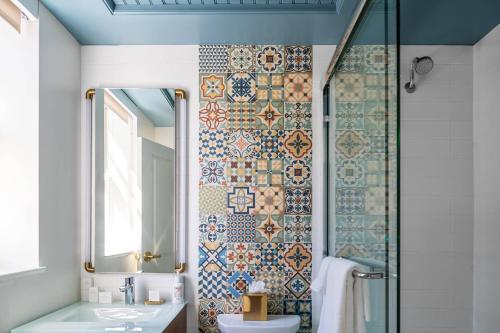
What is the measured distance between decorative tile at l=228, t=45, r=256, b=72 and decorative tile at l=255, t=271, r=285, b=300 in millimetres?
1112

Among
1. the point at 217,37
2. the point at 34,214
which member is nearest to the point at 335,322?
the point at 34,214

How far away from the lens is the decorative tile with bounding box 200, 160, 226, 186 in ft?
9.33

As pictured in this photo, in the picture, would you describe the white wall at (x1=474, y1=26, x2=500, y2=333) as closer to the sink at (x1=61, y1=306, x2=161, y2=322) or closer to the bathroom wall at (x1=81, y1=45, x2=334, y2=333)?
the bathroom wall at (x1=81, y1=45, x2=334, y2=333)

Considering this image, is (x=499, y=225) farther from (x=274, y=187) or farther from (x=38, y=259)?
(x=38, y=259)

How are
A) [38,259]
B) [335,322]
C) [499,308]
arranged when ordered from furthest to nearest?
[499,308], [38,259], [335,322]

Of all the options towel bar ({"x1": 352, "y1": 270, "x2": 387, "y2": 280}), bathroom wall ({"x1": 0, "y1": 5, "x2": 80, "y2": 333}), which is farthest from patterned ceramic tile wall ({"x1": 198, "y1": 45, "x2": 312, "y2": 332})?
towel bar ({"x1": 352, "y1": 270, "x2": 387, "y2": 280})

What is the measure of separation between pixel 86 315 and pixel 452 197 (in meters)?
1.97

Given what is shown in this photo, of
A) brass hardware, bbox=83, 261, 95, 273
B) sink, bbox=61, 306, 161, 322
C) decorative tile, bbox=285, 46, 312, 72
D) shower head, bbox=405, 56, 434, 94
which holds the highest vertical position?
→ decorative tile, bbox=285, 46, 312, 72

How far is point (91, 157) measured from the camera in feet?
9.37

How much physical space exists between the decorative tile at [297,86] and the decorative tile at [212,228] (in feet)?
2.46

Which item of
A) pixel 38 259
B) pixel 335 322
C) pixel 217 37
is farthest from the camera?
pixel 217 37

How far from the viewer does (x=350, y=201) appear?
2.00 metres

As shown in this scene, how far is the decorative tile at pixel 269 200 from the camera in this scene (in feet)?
9.25

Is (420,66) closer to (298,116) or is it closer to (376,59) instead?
(298,116)
